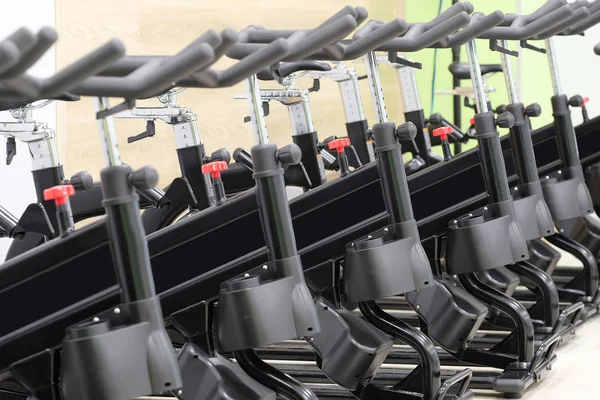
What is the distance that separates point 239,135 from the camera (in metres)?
5.55

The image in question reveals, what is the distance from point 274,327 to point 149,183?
54cm

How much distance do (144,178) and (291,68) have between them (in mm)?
990

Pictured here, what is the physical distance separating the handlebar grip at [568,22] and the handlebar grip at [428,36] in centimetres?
76

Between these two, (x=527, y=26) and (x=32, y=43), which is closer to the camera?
(x=32, y=43)

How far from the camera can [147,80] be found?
1.93 meters

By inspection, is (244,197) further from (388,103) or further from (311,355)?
(388,103)

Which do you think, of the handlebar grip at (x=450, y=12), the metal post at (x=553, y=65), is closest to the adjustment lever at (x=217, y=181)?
the handlebar grip at (x=450, y=12)

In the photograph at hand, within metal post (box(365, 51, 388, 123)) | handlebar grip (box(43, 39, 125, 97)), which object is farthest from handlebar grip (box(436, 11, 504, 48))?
handlebar grip (box(43, 39, 125, 97))

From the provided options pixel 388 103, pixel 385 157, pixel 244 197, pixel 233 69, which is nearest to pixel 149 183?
pixel 233 69

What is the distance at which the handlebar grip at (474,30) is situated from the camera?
118 inches

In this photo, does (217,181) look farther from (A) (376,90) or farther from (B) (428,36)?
(B) (428,36)

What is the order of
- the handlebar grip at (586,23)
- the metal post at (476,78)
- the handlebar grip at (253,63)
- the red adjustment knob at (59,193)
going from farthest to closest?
the handlebar grip at (586,23) → the metal post at (476,78) → the red adjustment knob at (59,193) → the handlebar grip at (253,63)

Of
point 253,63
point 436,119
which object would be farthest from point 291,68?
point 436,119

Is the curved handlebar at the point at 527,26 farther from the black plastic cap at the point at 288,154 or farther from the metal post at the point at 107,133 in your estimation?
the metal post at the point at 107,133
